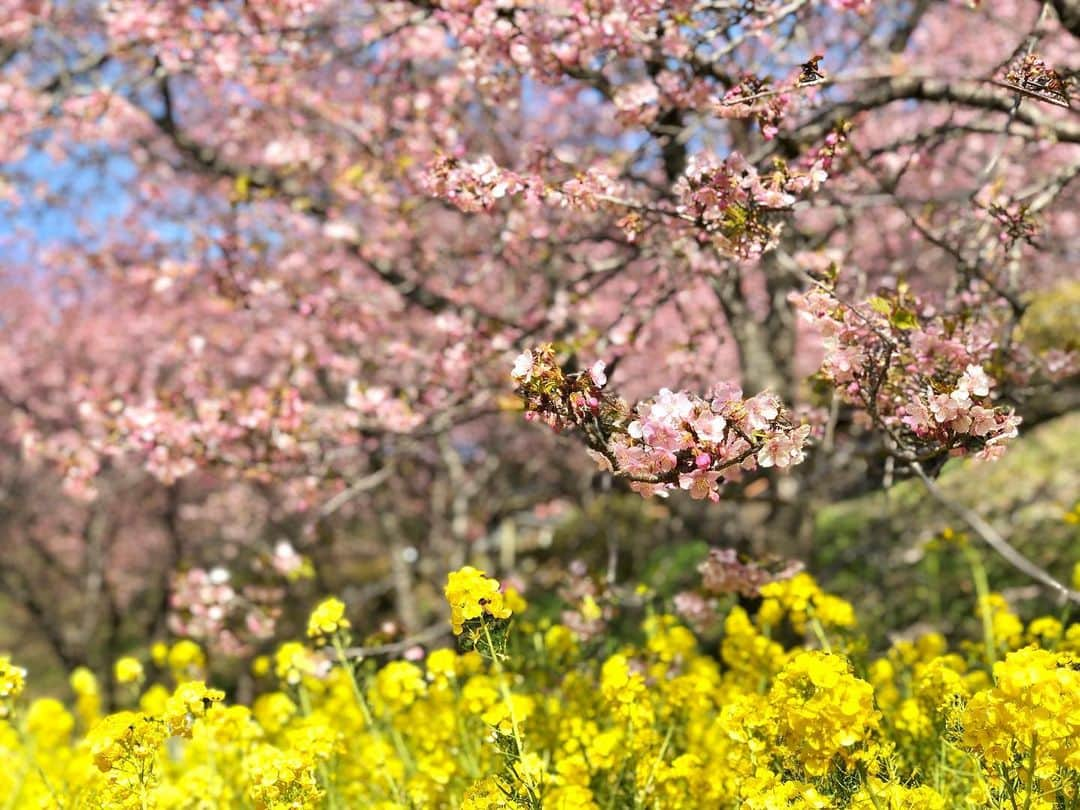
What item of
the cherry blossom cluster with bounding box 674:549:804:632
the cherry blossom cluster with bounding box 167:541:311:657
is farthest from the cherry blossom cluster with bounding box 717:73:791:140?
the cherry blossom cluster with bounding box 167:541:311:657

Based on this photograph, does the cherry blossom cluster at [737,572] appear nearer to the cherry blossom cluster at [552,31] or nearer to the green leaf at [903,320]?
the green leaf at [903,320]

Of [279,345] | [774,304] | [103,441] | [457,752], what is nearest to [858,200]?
[774,304]

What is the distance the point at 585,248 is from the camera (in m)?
8.28

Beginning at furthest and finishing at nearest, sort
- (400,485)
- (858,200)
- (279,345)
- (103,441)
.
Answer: (400,485)
(279,345)
(103,441)
(858,200)

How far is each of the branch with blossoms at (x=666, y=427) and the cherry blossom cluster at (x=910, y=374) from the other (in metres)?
0.59

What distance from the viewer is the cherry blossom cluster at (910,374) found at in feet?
9.95

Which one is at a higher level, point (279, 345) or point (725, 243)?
point (725, 243)

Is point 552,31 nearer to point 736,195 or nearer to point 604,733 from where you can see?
point 736,195

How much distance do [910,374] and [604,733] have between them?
80.8 inches

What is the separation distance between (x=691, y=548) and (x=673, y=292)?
8554mm

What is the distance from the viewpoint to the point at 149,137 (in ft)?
45.2

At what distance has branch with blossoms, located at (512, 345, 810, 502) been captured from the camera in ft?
8.70

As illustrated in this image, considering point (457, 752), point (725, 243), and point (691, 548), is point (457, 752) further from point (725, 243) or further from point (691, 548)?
point (691, 548)

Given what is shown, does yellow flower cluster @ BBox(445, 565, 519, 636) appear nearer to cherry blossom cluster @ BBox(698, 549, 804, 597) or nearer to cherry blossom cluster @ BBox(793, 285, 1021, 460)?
cherry blossom cluster @ BBox(793, 285, 1021, 460)
